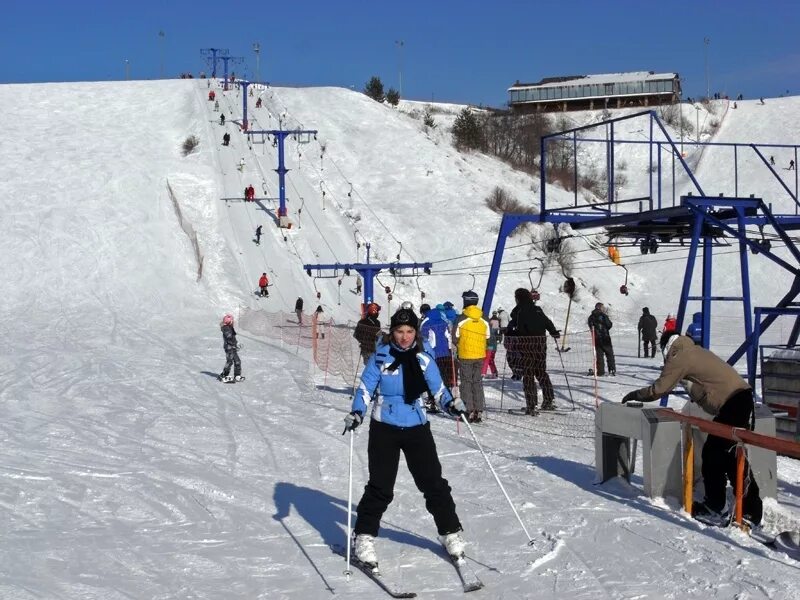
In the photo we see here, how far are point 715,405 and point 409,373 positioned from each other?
260cm

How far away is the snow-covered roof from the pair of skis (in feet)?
245

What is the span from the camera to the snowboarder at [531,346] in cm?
1380

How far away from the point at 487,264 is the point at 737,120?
35.8 meters

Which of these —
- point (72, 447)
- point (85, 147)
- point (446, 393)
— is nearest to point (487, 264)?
point (85, 147)

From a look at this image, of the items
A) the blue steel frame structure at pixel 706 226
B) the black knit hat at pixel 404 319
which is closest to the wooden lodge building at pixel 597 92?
the blue steel frame structure at pixel 706 226

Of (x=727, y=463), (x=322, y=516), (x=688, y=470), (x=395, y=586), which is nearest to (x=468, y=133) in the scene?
(x=322, y=516)

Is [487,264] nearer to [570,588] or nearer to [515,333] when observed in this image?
[515,333]

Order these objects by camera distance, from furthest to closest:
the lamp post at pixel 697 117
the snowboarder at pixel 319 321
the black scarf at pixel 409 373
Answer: the lamp post at pixel 697 117, the snowboarder at pixel 319 321, the black scarf at pixel 409 373

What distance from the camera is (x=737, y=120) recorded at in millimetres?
70938

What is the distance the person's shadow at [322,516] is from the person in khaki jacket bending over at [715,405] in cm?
215

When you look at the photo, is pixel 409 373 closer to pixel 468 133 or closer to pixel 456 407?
pixel 456 407

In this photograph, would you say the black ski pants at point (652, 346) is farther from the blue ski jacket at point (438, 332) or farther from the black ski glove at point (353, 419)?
Answer: the black ski glove at point (353, 419)

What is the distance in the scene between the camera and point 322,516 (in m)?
7.99

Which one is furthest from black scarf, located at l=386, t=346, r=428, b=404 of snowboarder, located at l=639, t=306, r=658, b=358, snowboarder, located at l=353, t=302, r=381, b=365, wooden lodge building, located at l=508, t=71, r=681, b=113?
wooden lodge building, located at l=508, t=71, r=681, b=113
